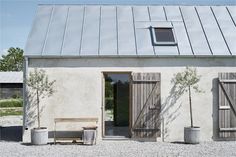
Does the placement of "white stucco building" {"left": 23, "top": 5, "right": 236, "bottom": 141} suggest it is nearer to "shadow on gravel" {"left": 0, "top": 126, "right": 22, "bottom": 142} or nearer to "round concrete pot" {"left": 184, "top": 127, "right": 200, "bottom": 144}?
"round concrete pot" {"left": 184, "top": 127, "right": 200, "bottom": 144}

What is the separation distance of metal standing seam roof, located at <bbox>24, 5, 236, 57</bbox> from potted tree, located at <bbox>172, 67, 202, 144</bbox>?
0.83 m

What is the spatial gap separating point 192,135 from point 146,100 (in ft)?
6.40

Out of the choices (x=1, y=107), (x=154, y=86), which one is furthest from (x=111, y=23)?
(x=1, y=107)

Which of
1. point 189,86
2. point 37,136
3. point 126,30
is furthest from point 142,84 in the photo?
point 37,136

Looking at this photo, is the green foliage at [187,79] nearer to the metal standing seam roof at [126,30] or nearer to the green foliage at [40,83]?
the metal standing seam roof at [126,30]

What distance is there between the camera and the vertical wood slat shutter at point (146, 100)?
1358cm

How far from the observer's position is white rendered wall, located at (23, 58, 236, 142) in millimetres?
13609

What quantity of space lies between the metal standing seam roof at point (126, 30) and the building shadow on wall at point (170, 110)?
1.41 m

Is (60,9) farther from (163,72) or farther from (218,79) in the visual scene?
(218,79)

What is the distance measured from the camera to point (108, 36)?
14.7 meters

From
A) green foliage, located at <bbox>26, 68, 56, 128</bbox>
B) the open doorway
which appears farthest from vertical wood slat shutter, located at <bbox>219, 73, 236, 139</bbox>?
green foliage, located at <bbox>26, 68, 56, 128</bbox>

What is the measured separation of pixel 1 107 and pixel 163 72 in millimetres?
24261

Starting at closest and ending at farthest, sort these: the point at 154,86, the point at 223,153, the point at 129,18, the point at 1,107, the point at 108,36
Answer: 1. the point at 223,153
2. the point at 154,86
3. the point at 108,36
4. the point at 129,18
5. the point at 1,107

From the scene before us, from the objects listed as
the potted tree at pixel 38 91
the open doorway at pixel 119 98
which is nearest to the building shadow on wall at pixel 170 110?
the potted tree at pixel 38 91
